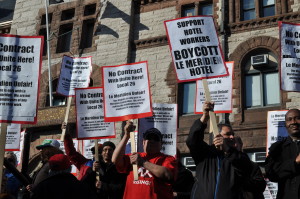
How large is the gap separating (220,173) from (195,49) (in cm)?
197

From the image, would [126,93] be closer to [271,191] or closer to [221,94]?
[221,94]

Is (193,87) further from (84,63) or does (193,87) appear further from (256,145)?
(84,63)

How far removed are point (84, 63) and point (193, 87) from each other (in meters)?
6.07

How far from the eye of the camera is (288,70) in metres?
6.25

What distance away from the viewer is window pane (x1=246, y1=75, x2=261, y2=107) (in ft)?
43.4

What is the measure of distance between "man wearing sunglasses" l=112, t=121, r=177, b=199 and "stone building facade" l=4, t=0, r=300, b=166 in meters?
8.33

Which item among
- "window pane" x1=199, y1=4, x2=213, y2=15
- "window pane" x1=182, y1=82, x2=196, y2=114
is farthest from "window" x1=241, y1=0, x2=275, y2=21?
"window pane" x1=182, y1=82, x2=196, y2=114

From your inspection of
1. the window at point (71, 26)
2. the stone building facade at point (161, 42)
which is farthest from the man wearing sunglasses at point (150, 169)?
the window at point (71, 26)

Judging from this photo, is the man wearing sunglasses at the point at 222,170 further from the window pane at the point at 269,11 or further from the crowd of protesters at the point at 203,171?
the window pane at the point at 269,11

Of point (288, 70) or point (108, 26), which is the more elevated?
point (108, 26)

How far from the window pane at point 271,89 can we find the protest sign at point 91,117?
7.25 meters

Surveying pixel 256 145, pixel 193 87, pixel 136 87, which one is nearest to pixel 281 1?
pixel 193 87

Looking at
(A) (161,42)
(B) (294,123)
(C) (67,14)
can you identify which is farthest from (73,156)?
(C) (67,14)

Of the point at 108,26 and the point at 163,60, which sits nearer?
the point at 163,60
